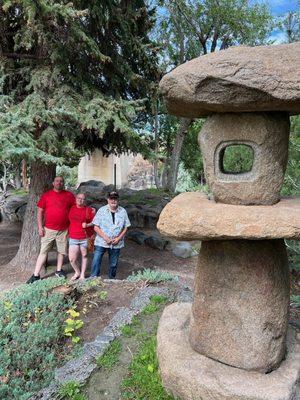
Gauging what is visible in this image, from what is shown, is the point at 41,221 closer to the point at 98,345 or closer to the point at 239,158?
the point at 98,345

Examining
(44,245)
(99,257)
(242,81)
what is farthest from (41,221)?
(242,81)

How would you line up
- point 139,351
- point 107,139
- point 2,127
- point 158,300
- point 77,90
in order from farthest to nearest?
point 107,139, point 77,90, point 2,127, point 158,300, point 139,351

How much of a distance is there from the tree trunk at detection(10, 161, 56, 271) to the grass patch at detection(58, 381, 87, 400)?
468 cm

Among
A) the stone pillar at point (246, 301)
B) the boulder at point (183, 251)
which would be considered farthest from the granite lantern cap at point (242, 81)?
the boulder at point (183, 251)

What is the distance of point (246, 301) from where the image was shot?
2.96 metres

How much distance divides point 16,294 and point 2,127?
8.03ft

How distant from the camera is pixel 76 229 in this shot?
648 cm

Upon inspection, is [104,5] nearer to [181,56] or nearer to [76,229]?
[76,229]

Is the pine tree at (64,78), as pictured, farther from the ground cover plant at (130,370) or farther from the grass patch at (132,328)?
the ground cover plant at (130,370)

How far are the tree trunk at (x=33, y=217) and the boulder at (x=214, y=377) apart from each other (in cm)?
492

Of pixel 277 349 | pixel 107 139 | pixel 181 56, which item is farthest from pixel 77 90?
pixel 181 56

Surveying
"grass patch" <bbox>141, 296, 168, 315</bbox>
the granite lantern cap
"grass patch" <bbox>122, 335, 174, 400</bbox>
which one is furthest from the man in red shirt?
the granite lantern cap

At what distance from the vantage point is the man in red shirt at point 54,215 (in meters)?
6.56

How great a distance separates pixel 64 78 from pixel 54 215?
2.67 metres
